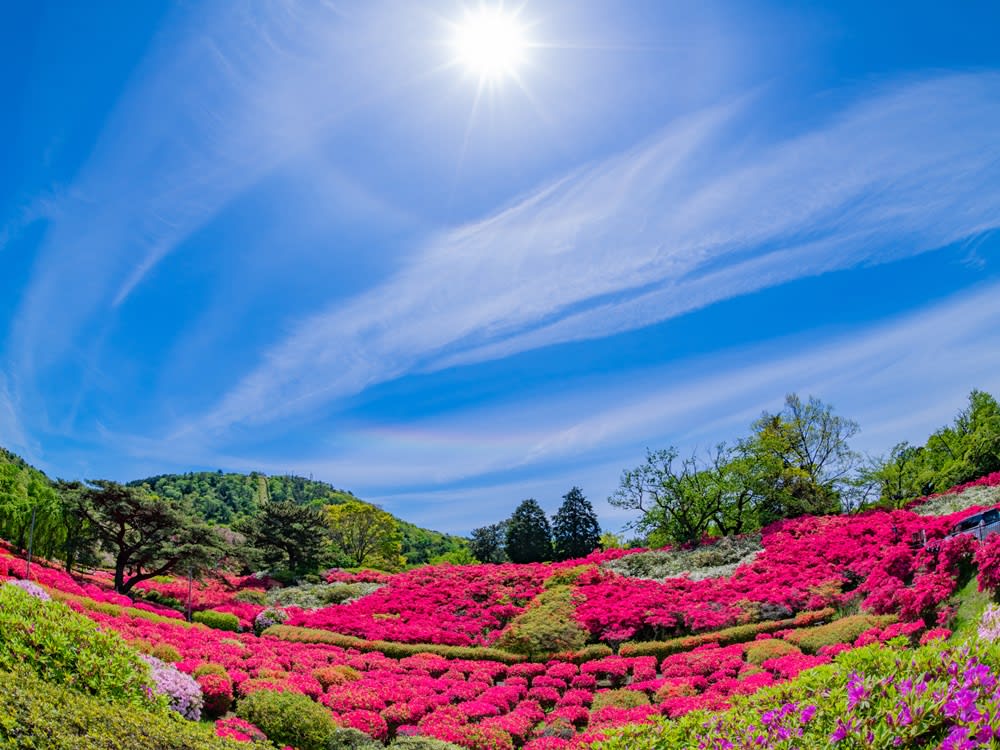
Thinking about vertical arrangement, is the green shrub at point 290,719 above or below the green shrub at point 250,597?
below

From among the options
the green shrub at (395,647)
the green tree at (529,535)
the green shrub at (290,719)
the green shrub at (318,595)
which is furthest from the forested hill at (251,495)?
the green shrub at (290,719)

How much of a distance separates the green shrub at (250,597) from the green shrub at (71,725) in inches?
1002

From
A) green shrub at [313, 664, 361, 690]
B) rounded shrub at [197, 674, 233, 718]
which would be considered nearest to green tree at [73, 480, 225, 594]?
green shrub at [313, 664, 361, 690]

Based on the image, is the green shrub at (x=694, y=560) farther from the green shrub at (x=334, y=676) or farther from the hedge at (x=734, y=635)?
the green shrub at (x=334, y=676)

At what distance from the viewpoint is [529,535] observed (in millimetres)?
52688

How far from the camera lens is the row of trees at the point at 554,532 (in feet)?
171

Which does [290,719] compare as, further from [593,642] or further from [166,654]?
[593,642]

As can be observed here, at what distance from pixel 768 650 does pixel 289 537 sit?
101 ft

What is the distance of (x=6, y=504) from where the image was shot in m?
30.7

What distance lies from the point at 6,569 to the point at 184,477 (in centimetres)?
12410

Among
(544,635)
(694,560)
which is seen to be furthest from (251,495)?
(544,635)

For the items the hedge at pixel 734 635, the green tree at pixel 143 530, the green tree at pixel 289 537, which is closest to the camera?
the hedge at pixel 734 635

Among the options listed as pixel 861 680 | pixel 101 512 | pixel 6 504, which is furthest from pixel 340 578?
pixel 861 680

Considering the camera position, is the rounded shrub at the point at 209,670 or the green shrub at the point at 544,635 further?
the green shrub at the point at 544,635
